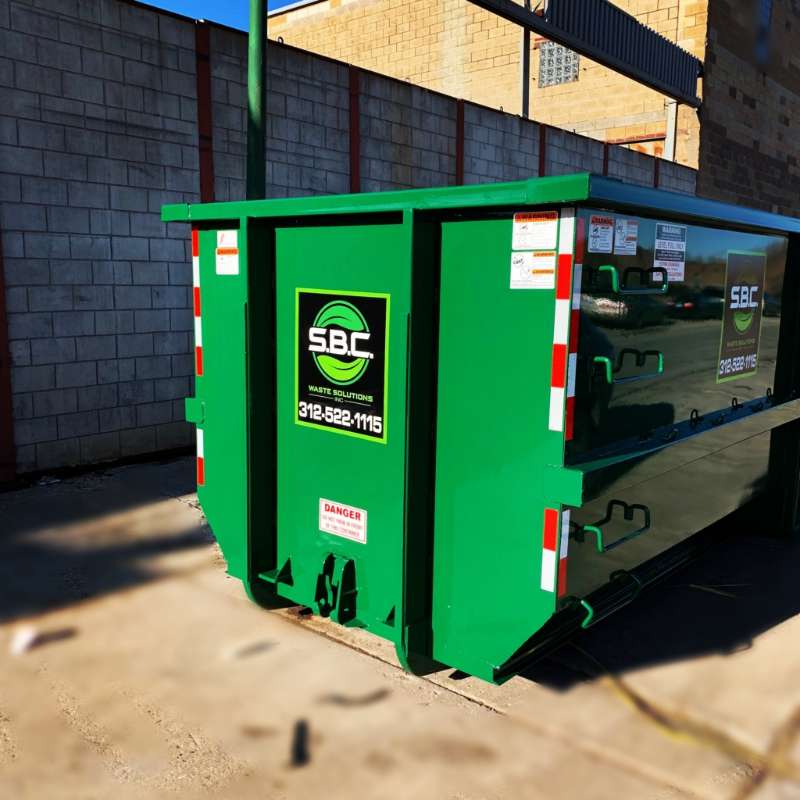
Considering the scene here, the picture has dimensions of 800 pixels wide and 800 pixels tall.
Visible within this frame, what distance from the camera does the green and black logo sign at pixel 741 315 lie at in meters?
4.37

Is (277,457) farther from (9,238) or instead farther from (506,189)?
(9,238)

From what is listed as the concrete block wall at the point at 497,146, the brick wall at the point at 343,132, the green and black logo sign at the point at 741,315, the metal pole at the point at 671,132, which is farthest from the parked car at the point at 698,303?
the metal pole at the point at 671,132

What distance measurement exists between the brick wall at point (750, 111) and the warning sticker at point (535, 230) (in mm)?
17360

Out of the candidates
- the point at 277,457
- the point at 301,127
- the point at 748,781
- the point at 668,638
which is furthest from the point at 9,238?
the point at 748,781

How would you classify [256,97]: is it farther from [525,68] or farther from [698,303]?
[525,68]

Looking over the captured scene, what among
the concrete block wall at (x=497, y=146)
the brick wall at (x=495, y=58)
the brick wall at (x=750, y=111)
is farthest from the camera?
the brick wall at (x=750, y=111)

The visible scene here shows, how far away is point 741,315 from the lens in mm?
4574

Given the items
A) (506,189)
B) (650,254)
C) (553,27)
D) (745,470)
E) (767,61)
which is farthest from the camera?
(767,61)

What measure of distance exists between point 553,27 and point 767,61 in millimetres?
10560

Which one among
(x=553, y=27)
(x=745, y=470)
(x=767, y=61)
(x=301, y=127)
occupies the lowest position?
(x=745, y=470)

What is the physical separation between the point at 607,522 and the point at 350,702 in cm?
143

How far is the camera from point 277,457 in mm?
4078

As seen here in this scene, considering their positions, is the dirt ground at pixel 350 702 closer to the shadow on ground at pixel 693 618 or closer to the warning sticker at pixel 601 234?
the shadow on ground at pixel 693 618

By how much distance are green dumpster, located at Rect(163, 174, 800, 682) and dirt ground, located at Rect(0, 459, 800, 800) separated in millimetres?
312
